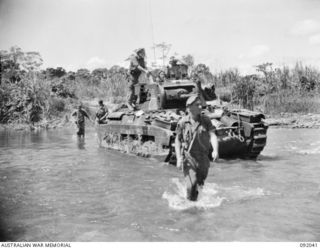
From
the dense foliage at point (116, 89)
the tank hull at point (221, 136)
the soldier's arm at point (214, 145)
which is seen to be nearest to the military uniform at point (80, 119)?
the dense foliage at point (116, 89)

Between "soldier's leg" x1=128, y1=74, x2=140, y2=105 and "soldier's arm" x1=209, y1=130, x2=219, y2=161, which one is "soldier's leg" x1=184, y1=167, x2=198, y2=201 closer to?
"soldier's arm" x1=209, y1=130, x2=219, y2=161

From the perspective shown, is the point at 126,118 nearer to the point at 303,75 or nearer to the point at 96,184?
the point at 96,184

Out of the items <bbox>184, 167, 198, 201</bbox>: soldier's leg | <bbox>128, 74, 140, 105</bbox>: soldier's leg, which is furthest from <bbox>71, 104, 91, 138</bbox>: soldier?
<bbox>184, 167, 198, 201</bbox>: soldier's leg

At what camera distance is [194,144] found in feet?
21.3

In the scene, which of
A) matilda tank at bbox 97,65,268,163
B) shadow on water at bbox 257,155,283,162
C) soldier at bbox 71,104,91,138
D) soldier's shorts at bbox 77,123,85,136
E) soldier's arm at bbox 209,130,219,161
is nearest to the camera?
soldier's arm at bbox 209,130,219,161

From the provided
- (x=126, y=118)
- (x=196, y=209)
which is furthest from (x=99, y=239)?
(x=126, y=118)

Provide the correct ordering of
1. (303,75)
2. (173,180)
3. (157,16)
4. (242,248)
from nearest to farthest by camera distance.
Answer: (242,248) → (157,16) → (173,180) → (303,75)

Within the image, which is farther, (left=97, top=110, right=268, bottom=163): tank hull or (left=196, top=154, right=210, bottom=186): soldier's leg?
(left=97, top=110, right=268, bottom=163): tank hull

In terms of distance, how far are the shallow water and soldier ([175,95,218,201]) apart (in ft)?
1.72

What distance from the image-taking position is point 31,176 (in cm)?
1038

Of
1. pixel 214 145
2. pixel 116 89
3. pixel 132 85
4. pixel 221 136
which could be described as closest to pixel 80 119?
pixel 132 85

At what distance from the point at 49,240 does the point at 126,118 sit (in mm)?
8135

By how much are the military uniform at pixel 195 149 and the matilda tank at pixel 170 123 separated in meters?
3.96

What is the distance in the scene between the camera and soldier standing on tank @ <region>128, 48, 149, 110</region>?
46.3 feet
